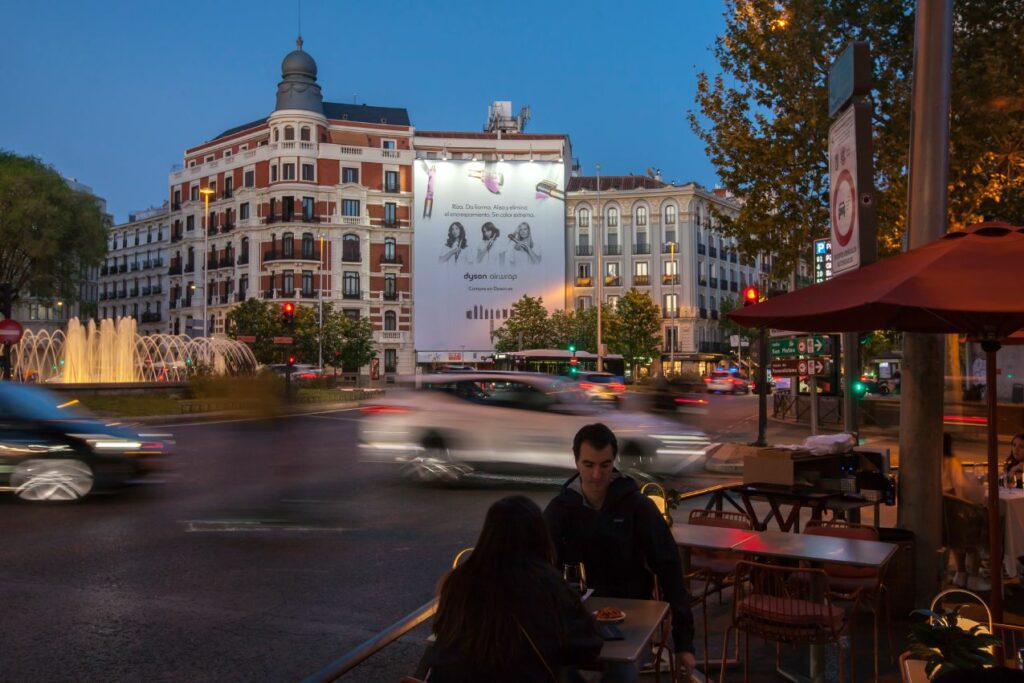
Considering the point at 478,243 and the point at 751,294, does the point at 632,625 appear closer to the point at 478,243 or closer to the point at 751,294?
the point at 751,294

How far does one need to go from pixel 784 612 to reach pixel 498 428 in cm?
867

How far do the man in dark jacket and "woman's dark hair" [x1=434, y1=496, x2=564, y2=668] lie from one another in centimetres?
98

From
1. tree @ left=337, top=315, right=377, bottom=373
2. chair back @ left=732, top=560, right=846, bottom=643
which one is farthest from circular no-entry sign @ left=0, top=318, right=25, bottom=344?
Answer: tree @ left=337, top=315, right=377, bottom=373

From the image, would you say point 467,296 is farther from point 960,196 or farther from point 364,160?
point 960,196

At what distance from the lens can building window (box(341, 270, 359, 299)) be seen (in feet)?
232

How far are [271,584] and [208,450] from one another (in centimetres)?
1143

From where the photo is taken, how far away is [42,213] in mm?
43781

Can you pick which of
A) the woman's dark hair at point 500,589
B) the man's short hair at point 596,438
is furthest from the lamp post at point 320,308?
the woman's dark hair at point 500,589

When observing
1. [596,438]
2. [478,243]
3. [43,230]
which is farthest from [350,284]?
[596,438]

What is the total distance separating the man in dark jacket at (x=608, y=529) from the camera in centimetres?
395

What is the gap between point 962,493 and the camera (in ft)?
24.2

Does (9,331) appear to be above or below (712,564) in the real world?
above

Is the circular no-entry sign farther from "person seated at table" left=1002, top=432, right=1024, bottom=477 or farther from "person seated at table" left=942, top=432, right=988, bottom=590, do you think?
"person seated at table" left=1002, top=432, right=1024, bottom=477

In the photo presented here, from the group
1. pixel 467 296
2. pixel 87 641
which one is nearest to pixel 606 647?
pixel 87 641
